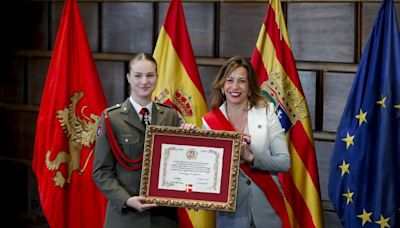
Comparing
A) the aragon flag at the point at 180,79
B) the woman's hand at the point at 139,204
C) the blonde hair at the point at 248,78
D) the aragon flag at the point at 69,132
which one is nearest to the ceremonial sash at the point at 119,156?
the woman's hand at the point at 139,204

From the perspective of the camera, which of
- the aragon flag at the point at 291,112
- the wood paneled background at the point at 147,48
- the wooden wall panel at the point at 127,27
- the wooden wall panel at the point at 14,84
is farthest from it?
the wooden wall panel at the point at 14,84

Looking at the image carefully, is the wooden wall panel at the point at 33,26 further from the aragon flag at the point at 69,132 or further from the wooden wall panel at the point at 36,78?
the aragon flag at the point at 69,132

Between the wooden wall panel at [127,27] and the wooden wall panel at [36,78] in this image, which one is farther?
the wooden wall panel at [36,78]

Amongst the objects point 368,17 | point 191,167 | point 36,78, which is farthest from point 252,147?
point 36,78

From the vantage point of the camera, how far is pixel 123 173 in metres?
2.58

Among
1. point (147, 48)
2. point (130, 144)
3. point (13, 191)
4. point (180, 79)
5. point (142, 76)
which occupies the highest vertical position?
point (147, 48)

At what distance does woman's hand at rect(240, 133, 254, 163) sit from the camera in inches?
103

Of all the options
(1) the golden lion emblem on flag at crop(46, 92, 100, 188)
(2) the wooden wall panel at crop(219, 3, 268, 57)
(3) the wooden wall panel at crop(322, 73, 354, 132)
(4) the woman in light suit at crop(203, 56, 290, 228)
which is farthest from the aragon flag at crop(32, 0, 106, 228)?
(3) the wooden wall panel at crop(322, 73, 354, 132)

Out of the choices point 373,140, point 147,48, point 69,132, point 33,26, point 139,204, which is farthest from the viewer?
point 33,26

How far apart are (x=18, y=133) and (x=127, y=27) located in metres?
1.00

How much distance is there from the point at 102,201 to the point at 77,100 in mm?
495

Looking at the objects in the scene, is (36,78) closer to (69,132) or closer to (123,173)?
(69,132)

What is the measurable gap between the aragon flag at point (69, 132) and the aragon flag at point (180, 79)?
0.36 m

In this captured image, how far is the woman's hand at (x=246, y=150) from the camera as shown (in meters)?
2.61
